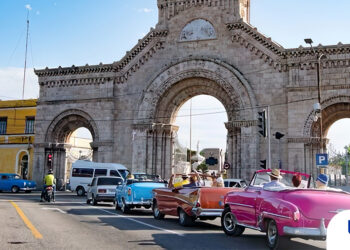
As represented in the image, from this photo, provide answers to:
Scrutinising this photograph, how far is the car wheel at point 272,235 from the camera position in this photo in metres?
8.36

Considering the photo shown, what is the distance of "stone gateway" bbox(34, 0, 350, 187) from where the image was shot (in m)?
26.8

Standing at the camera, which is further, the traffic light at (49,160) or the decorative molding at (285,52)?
the traffic light at (49,160)

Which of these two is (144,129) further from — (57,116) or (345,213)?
(345,213)

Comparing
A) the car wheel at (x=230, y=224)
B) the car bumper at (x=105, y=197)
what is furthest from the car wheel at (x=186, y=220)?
the car bumper at (x=105, y=197)

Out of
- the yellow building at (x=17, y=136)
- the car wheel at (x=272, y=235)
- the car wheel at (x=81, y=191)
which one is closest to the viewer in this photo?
the car wheel at (x=272, y=235)

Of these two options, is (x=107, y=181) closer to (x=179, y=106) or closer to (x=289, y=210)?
(x=179, y=106)

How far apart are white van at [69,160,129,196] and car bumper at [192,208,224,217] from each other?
1774 centimetres

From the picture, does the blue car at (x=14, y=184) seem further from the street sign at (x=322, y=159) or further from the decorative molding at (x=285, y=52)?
the street sign at (x=322, y=159)

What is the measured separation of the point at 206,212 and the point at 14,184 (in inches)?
994

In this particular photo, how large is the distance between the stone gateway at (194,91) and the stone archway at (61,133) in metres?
0.08

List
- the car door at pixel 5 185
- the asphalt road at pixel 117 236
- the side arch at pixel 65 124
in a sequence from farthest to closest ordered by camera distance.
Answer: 1. the side arch at pixel 65 124
2. the car door at pixel 5 185
3. the asphalt road at pixel 117 236

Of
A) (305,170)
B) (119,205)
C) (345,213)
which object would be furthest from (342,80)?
(345,213)

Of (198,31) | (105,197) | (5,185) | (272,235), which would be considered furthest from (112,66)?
(272,235)

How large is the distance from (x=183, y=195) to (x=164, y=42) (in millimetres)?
20434
